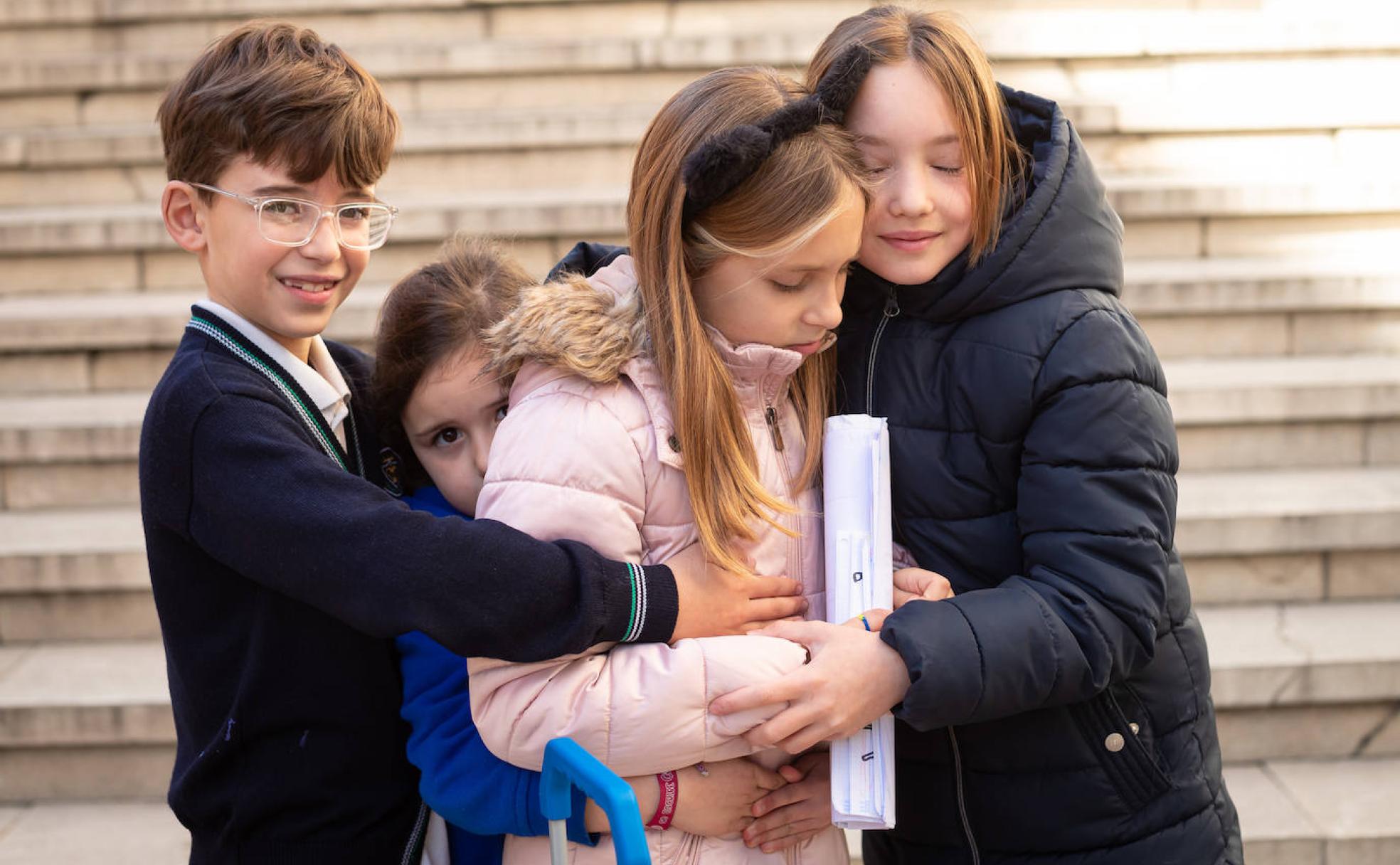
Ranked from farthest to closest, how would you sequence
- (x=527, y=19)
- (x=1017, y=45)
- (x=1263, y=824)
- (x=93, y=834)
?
(x=527, y=19), (x=1017, y=45), (x=93, y=834), (x=1263, y=824)

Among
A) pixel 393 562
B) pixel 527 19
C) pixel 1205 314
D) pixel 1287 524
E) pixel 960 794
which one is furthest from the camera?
pixel 527 19

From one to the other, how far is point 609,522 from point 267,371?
532mm

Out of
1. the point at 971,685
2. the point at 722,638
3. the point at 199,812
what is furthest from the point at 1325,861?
the point at 199,812

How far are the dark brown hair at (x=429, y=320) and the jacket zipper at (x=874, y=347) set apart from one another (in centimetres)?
52

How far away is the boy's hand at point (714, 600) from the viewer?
4.82 feet

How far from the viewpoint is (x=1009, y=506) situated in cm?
157

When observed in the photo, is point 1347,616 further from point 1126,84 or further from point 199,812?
point 199,812

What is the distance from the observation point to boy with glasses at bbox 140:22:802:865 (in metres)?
1.40

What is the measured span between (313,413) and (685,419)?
0.55 m

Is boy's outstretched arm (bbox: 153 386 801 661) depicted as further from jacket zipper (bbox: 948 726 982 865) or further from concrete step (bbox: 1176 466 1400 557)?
concrete step (bbox: 1176 466 1400 557)


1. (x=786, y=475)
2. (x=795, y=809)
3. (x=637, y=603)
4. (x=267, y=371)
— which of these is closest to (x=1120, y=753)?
(x=795, y=809)

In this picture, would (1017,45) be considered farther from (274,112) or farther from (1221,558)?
(274,112)

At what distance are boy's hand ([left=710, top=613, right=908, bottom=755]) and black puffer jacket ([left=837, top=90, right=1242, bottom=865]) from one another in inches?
1.1

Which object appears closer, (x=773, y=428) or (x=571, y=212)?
(x=773, y=428)
